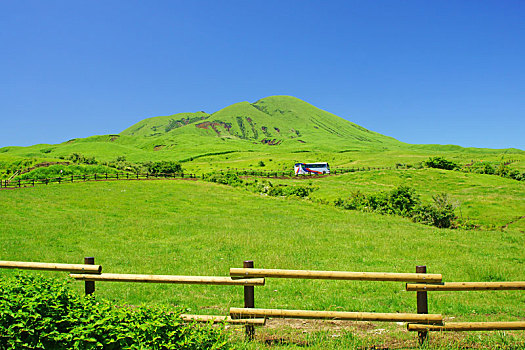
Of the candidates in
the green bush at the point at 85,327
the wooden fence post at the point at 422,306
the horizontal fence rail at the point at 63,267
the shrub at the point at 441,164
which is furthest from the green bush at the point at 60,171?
the shrub at the point at 441,164

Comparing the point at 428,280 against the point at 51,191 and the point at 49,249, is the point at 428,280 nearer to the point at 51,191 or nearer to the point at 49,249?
the point at 49,249

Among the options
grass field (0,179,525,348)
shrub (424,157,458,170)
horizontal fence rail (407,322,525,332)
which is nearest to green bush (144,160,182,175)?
grass field (0,179,525,348)

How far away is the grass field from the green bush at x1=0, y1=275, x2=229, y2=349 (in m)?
3.03

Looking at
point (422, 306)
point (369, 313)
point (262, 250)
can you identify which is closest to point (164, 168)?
point (262, 250)

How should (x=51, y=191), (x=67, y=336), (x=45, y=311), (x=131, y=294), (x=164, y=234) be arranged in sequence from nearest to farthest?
(x=67, y=336) → (x=45, y=311) → (x=131, y=294) → (x=164, y=234) → (x=51, y=191)

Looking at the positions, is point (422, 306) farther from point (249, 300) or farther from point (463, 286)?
point (249, 300)

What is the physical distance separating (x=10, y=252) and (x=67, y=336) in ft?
49.0

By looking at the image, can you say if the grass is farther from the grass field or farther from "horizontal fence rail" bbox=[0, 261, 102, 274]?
"horizontal fence rail" bbox=[0, 261, 102, 274]

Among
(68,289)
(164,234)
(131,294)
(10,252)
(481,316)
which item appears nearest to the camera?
(68,289)

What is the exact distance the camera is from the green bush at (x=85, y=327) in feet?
16.8

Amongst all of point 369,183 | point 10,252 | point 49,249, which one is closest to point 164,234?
point 49,249

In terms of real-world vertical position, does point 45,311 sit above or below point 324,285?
above

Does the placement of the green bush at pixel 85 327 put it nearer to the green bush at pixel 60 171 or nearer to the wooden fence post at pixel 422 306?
the wooden fence post at pixel 422 306

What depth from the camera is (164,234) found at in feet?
76.2
